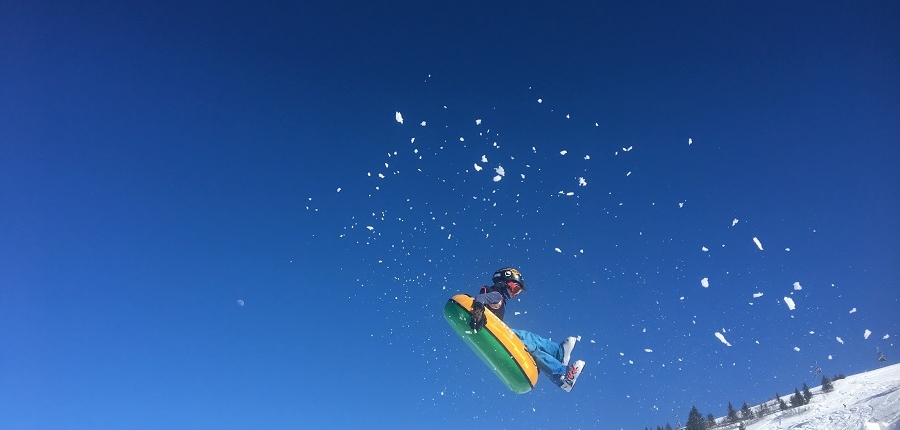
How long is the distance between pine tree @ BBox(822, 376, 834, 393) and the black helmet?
125ft

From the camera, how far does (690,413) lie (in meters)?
44.0

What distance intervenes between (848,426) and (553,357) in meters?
13.4

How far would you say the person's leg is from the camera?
39.4ft

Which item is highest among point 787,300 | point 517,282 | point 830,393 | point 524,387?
point 830,393

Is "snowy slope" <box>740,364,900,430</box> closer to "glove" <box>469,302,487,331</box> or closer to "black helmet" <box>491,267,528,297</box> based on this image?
"black helmet" <box>491,267,528,297</box>

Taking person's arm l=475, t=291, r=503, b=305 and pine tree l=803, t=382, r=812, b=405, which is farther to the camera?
pine tree l=803, t=382, r=812, b=405

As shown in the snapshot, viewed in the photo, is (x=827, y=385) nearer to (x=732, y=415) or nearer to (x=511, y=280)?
(x=732, y=415)

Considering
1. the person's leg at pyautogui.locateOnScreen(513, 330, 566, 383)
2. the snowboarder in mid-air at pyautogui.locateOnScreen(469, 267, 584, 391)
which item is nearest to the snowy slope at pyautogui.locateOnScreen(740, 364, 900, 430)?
the snowboarder in mid-air at pyautogui.locateOnScreen(469, 267, 584, 391)

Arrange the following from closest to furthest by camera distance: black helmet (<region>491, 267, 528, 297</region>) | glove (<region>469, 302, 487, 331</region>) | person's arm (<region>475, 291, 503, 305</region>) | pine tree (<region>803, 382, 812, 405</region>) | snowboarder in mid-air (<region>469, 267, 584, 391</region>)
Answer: glove (<region>469, 302, 487, 331</region>), person's arm (<region>475, 291, 503, 305</region>), snowboarder in mid-air (<region>469, 267, 584, 391</region>), black helmet (<region>491, 267, 528, 297</region>), pine tree (<region>803, 382, 812, 405</region>)

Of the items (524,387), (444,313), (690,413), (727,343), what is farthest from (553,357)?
(690,413)

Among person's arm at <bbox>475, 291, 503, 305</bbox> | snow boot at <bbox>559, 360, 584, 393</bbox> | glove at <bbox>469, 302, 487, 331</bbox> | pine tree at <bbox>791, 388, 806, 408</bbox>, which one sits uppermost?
pine tree at <bbox>791, 388, 806, 408</bbox>

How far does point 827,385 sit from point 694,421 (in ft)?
35.6

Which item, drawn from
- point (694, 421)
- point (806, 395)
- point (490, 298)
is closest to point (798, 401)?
point (806, 395)

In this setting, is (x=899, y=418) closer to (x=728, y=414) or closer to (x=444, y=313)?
(x=444, y=313)
